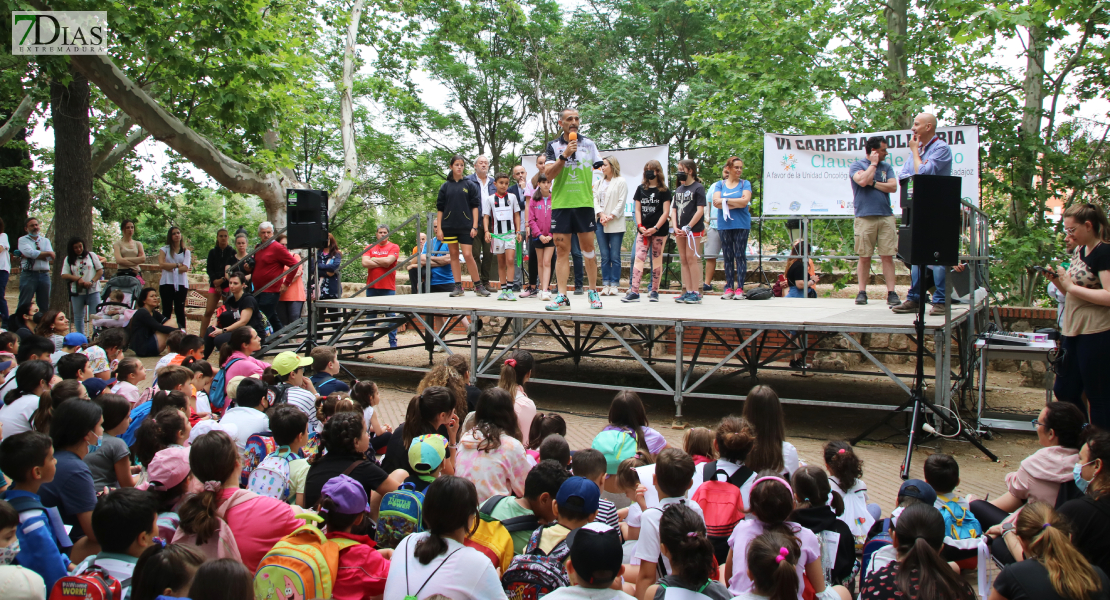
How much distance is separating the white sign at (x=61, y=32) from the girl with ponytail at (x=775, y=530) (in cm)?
958

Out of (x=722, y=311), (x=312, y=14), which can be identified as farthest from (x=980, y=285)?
(x=312, y=14)

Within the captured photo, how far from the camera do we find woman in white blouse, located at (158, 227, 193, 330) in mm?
11156

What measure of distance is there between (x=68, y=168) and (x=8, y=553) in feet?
36.4

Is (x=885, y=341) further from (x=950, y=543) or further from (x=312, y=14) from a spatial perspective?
(x=312, y=14)

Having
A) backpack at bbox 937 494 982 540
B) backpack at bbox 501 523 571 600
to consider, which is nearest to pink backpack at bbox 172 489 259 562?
backpack at bbox 501 523 571 600

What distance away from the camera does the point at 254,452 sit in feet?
14.1

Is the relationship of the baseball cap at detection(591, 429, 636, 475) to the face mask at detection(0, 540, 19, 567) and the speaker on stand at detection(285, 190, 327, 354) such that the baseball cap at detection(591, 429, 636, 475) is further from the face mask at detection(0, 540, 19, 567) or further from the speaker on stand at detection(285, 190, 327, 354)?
the speaker on stand at detection(285, 190, 327, 354)

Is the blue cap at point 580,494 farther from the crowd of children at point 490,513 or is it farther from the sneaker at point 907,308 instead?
the sneaker at point 907,308

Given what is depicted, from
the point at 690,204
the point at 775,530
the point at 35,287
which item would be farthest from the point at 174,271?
the point at 775,530

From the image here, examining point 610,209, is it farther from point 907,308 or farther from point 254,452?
point 254,452

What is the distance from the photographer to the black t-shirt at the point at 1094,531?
316cm

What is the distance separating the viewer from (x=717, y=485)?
11.5ft

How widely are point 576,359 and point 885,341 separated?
5.00 m

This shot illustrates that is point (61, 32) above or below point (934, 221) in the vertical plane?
above
